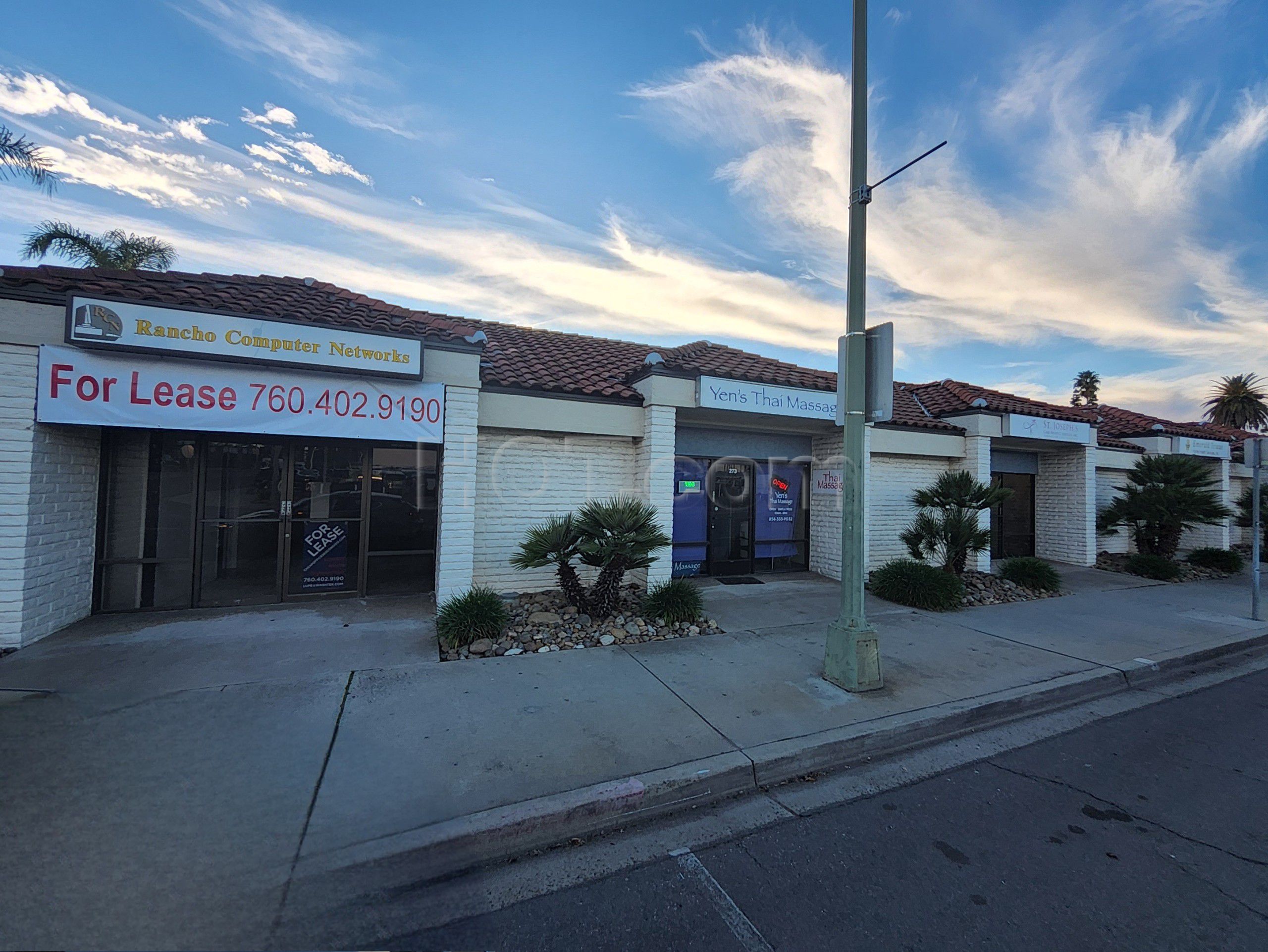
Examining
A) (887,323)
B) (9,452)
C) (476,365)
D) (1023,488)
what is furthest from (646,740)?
(1023,488)

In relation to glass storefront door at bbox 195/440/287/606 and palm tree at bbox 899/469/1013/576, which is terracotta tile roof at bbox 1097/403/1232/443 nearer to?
palm tree at bbox 899/469/1013/576

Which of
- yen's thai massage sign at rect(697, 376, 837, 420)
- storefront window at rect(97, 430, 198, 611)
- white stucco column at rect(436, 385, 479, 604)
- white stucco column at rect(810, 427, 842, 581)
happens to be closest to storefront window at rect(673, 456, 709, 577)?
yen's thai massage sign at rect(697, 376, 837, 420)

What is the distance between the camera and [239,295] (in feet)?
23.8

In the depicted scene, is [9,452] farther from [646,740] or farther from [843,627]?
[843,627]

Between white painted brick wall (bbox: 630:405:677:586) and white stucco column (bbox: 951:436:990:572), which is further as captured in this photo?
white stucco column (bbox: 951:436:990:572)

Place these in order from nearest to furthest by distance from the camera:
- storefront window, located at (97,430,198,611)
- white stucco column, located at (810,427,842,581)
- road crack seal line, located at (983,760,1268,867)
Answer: road crack seal line, located at (983,760,1268,867) → storefront window, located at (97,430,198,611) → white stucco column, located at (810,427,842,581)

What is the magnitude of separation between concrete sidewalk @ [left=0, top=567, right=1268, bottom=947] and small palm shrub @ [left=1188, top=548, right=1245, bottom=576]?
844 centimetres

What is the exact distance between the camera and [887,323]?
214 inches

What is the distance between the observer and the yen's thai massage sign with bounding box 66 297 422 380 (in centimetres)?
593

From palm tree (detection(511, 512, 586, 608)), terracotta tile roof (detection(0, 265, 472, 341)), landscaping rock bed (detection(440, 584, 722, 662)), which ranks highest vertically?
terracotta tile roof (detection(0, 265, 472, 341))

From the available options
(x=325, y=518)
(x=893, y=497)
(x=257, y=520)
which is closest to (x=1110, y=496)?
(x=893, y=497)

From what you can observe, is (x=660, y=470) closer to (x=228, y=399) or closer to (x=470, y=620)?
(x=470, y=620)

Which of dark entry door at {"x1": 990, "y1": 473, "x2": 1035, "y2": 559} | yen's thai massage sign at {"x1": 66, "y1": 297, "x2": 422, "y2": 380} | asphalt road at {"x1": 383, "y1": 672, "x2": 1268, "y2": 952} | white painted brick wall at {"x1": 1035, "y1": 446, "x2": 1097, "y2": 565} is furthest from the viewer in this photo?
dark entry door at {"x1": 990, "y1": 473, "x2": 1035, "y2": 559}

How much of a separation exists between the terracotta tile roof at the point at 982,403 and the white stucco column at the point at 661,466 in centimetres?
747
